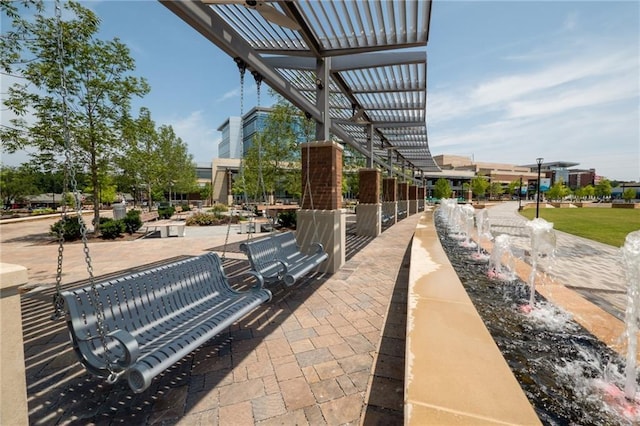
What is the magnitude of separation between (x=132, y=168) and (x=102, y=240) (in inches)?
149

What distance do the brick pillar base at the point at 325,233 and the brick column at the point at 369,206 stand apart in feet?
19.2

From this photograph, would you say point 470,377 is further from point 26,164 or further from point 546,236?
point 26,164

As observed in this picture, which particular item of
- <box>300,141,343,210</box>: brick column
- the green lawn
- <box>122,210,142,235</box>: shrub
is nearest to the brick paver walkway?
<box>300,141,343,210</box>: brick column

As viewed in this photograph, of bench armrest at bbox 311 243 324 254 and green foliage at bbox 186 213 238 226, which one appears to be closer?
bench armrest at bbox 311 243 324 254

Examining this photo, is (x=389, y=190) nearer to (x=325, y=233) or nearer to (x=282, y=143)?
(x=282, y=143)

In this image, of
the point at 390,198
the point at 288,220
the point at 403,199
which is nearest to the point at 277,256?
the point at 288,220

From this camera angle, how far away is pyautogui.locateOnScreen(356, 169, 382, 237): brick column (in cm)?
Result: 1248

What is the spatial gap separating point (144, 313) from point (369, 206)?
10.6m

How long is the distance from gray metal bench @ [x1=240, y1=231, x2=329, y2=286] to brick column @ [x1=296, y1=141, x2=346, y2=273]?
341 mm

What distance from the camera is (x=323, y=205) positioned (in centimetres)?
673

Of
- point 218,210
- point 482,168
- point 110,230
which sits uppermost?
point 482,168

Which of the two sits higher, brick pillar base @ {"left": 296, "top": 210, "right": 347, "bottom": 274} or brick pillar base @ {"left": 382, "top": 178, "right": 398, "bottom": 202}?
brick pillar base @ {"left": 382, "top": 178, "right": 398, "bottom": 202}

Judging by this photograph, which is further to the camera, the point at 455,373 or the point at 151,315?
the point at 151,315

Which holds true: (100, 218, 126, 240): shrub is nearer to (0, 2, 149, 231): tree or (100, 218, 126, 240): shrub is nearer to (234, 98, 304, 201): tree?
(0, 2, 149, 231): tree
